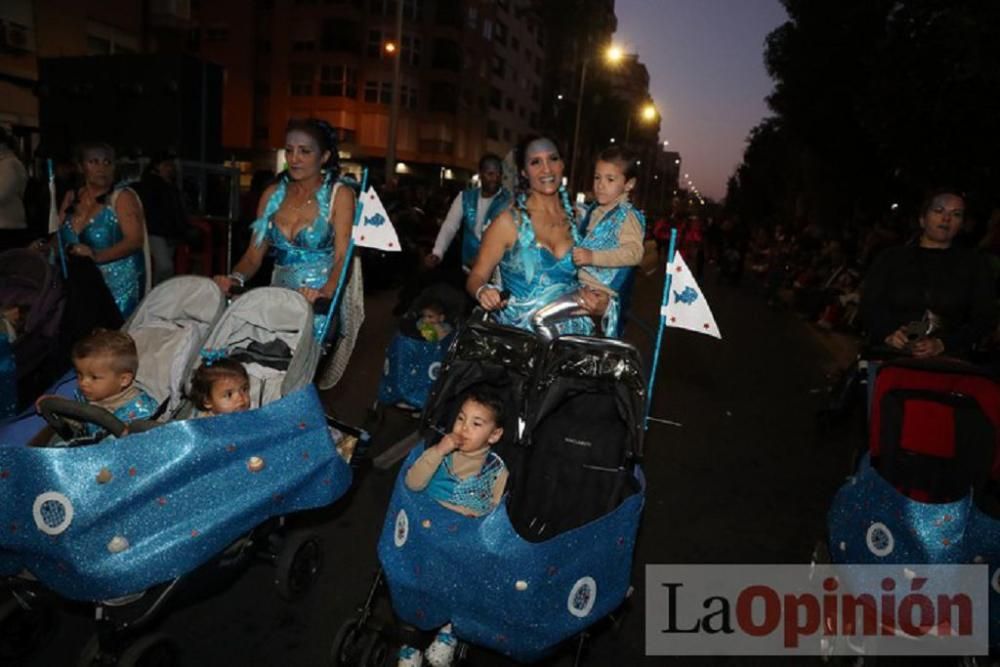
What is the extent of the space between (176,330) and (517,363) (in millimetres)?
1890

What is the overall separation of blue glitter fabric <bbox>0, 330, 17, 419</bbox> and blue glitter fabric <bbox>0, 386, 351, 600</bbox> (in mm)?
1895

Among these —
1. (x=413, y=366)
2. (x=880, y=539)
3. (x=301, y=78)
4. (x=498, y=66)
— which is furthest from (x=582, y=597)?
(x=498, y=66)

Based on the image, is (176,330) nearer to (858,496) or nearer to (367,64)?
(858,496)


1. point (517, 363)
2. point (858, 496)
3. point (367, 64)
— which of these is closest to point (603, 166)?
point (517, 363)

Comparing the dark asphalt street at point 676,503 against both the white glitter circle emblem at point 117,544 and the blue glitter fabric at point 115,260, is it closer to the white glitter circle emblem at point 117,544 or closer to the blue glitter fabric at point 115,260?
the white glitter circle emblem at point 117,544

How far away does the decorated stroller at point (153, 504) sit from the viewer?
246cm

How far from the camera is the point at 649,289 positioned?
1808cm

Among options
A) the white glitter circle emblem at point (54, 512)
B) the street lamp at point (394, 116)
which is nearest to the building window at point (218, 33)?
the street lamp at point (394, 116)

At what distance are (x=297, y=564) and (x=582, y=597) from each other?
62.0 inches

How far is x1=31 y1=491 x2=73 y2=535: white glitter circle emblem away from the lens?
7.99 feet

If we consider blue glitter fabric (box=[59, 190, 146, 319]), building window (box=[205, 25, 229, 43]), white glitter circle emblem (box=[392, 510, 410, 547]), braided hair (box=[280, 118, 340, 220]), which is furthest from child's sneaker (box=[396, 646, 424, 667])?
building window (box=[205, 25, 229, 43])

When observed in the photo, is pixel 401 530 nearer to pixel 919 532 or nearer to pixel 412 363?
pixel 919 532

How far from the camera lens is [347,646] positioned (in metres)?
2.92

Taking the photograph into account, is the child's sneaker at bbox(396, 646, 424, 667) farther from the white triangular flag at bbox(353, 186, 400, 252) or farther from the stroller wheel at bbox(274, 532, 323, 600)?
the white triangular flag at bbox(353, 186, 400, 252)
